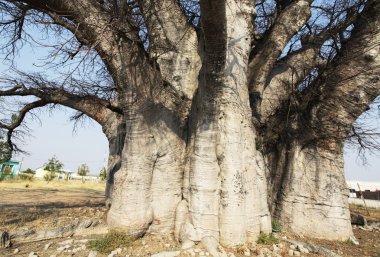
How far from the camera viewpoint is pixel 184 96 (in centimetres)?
426

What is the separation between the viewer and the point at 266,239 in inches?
145

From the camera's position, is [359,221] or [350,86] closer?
[350,86]

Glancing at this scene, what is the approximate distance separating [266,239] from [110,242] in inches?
76.5

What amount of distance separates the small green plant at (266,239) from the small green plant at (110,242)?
1.66m

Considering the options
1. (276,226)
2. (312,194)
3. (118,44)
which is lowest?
(276,226)

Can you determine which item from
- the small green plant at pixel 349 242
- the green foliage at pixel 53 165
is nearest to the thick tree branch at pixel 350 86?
the small green plant at pixel 349 242

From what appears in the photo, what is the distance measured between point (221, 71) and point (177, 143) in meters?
1.25

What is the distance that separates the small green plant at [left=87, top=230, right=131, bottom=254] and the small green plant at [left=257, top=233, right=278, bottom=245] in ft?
5.44

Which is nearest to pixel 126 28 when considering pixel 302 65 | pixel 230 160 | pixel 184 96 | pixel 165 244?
pixel 184 96

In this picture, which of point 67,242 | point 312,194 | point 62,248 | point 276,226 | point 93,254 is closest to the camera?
point 93,254

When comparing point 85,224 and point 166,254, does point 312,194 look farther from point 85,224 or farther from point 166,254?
point 85,224

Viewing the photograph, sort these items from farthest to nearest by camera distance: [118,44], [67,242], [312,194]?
[312,194] → [118,44] → [67,242]

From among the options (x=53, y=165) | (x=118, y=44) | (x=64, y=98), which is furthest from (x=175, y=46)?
(x=53, y=165)

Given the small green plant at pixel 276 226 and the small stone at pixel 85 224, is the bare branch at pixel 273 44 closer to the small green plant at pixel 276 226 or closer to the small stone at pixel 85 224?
the small green plant at pixel 276 226
